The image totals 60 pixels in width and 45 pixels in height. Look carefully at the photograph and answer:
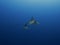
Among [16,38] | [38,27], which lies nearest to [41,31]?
[38,27]

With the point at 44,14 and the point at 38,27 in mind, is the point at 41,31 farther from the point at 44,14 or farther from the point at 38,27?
the point at 44,14

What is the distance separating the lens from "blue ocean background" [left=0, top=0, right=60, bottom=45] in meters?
1.52

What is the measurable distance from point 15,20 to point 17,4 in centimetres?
21

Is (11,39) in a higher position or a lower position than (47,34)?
higher

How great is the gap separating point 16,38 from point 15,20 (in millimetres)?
235

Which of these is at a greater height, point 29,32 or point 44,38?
point 29,32

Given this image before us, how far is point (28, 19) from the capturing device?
1509 millimetres

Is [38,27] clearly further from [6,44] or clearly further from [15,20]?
[6,44]

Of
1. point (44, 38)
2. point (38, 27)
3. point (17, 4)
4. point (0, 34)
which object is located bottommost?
point (44, 38)

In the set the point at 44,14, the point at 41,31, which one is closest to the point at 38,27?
the point at 41,31

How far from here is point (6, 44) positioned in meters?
1.53

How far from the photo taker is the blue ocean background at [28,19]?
152 centimetres

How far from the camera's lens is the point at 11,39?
1531mm

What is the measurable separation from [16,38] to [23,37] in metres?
0.09
